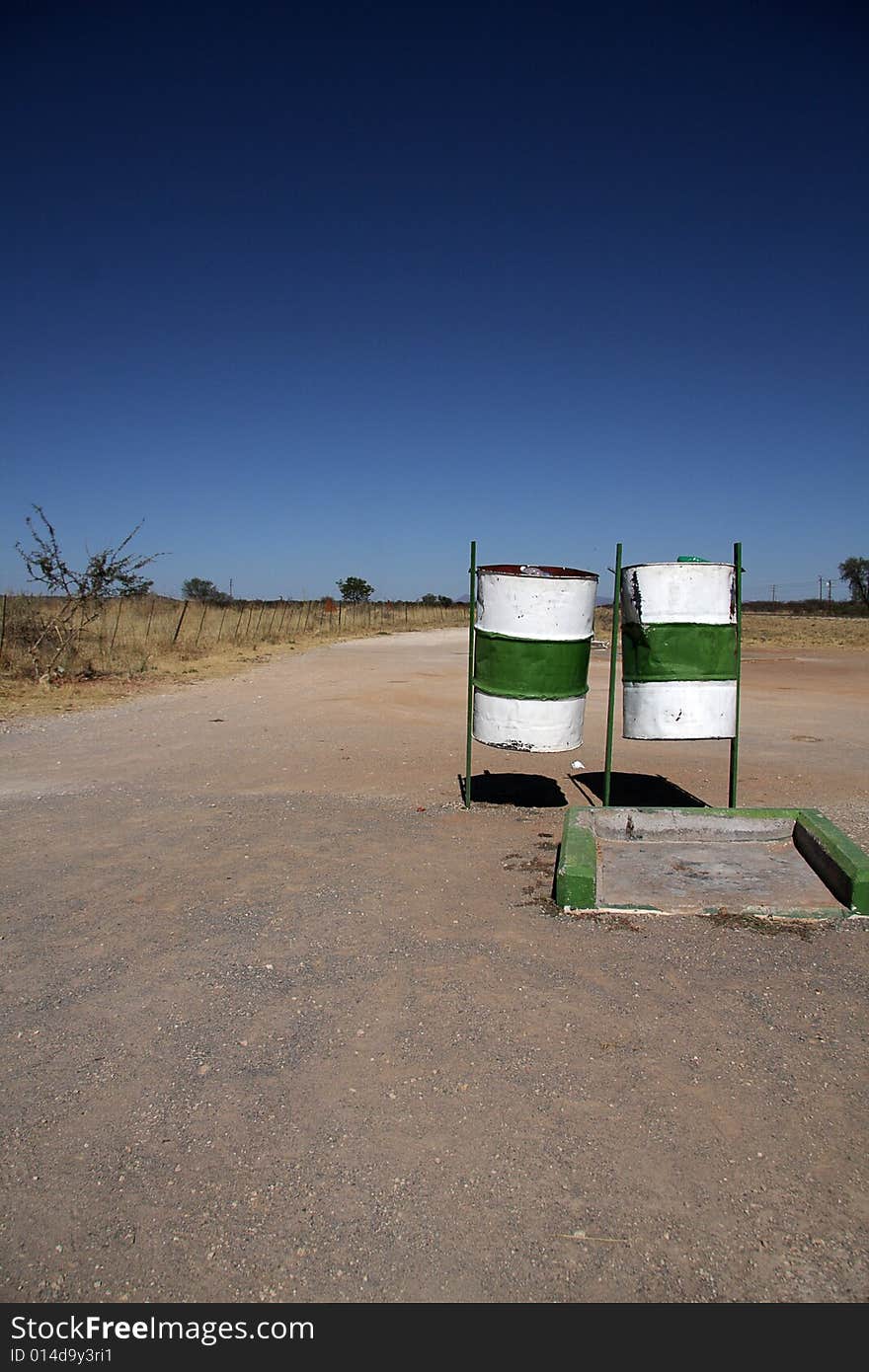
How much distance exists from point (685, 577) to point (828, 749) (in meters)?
4.46

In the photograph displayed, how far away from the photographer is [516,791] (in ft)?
23.2

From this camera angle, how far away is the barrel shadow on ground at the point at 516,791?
6625 millimetres

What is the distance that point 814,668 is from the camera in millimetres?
20266

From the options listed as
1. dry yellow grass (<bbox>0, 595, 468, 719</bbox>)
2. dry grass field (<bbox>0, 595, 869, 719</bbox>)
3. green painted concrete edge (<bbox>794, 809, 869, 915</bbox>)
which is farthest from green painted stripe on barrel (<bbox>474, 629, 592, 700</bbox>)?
dry grass field (<bbox>0, 595, 869, 719</bbox>)

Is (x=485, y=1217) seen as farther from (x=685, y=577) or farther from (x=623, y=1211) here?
(x=685, y=577)

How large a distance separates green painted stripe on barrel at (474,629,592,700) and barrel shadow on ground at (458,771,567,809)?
1141 millimetres

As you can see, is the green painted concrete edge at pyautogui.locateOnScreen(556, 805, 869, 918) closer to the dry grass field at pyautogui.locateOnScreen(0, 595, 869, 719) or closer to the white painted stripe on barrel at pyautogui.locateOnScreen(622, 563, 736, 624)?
the white painted stripe on barrel at pyautogui.locateOnScreen(622, 563, 736, 624)

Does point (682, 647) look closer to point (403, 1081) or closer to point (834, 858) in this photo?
point (834, 858)

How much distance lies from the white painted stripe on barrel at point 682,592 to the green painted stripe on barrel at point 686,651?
54mm

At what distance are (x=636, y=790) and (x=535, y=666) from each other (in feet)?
6.67

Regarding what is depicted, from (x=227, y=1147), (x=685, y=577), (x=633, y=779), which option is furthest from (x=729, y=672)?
(x=227, y=1147)

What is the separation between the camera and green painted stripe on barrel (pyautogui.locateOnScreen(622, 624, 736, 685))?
221 inches

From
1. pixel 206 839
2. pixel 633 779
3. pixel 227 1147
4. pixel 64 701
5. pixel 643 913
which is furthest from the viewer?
pixel 64 701

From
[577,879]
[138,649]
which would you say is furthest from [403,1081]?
[138,649]
